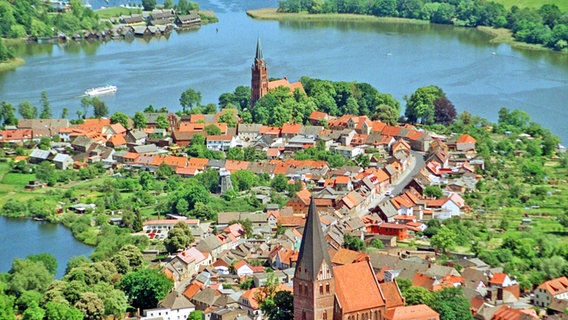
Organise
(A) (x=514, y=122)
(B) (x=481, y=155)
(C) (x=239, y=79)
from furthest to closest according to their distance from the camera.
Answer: (C) (x=239, y=79)
(A) (x=514, y=122)
(B) (x=481, y=155)

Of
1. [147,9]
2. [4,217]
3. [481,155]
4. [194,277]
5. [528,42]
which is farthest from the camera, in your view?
[147,9]

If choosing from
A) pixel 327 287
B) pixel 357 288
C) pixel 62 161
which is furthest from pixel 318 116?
pixel 327 287

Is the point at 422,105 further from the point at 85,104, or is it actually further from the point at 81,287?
Result: the point at 81,287

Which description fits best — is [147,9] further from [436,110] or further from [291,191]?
[291,191]

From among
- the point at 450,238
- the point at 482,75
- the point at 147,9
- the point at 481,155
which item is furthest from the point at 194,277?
the point at 147,9

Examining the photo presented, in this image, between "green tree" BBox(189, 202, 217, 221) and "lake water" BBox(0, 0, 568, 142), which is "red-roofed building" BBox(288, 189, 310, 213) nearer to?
"green tree" BBox(189, 202, 217, 221)

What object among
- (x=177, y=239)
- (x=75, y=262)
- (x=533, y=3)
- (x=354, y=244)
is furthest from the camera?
(x=533, y=3)

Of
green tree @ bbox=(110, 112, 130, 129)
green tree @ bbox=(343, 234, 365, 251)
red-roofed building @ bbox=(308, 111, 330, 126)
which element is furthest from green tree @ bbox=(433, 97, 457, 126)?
green tree @ bbox=(343, 234, 365, 251)

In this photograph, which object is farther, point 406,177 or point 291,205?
point 406,177
